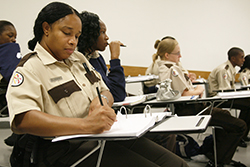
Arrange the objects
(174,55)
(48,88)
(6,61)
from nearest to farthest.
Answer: (48,88), (6,61), (174,55)

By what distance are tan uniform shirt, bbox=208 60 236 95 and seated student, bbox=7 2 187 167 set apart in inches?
117

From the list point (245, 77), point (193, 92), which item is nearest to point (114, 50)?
point (193, 92)

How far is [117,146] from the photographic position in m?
1.08

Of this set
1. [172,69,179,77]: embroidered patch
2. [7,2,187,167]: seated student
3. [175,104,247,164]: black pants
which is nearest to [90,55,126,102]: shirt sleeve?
[7,2,187,167]: seated student

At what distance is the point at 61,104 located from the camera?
1.03 m

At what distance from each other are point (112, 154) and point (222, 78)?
318 cm

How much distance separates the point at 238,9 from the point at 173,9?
1.76 m

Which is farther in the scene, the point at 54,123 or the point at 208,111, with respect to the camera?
the point at 208,111

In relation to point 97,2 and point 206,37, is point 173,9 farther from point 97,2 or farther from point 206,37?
point 97,2

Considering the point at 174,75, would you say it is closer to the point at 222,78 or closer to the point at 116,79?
the point at 116,79

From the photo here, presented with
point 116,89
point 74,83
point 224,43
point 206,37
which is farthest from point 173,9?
point 74,83

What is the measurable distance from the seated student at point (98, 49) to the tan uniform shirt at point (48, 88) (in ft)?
2.17

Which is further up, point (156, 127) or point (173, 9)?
point (173, 9)

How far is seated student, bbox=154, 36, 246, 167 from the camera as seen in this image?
2.14m
